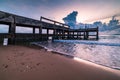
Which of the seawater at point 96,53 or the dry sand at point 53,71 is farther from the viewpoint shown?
the seawater at point 96,53

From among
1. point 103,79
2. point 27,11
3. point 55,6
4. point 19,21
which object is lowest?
→ point 103,79

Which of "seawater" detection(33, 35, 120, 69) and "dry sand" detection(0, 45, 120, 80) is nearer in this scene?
"dry sand" detection(0, 45, 120, 80)

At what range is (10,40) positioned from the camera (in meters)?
8.23

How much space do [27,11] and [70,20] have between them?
2681 inches

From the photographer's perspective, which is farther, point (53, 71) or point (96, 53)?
point (96, 53)

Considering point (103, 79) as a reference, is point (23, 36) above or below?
above
